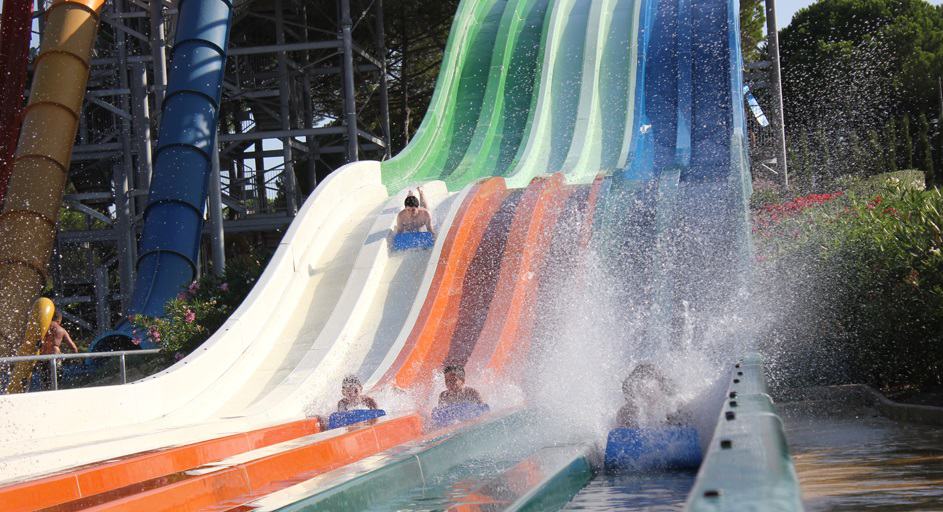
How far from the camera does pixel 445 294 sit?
1002 centimetres

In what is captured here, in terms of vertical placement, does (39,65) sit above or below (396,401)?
above

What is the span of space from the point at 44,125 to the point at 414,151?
15.7 feet

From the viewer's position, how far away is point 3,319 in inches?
464

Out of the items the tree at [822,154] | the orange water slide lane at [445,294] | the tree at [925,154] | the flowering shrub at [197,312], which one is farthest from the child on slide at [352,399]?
the tree at [925,154]

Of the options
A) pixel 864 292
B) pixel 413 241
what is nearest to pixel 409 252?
pixel 413 241

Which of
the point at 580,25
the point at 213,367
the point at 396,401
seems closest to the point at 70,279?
the point at 580,25

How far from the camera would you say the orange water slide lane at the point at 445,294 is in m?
8.82

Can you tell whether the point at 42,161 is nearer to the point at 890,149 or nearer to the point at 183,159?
the point at 183,159

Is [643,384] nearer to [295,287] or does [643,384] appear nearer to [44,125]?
[295,287]

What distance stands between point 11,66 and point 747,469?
1342cm

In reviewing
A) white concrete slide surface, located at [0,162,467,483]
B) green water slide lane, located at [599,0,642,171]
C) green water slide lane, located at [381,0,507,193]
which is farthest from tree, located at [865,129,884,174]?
white concrete slide surface, located at [0,162,467,483]

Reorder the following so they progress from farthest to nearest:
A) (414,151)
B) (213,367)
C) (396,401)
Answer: (414,151) → (213,367) → (396,401)

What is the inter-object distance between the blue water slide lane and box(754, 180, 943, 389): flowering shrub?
682 centimetres

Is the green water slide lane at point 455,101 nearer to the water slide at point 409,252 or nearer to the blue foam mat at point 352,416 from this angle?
the water slide at point 409,252
